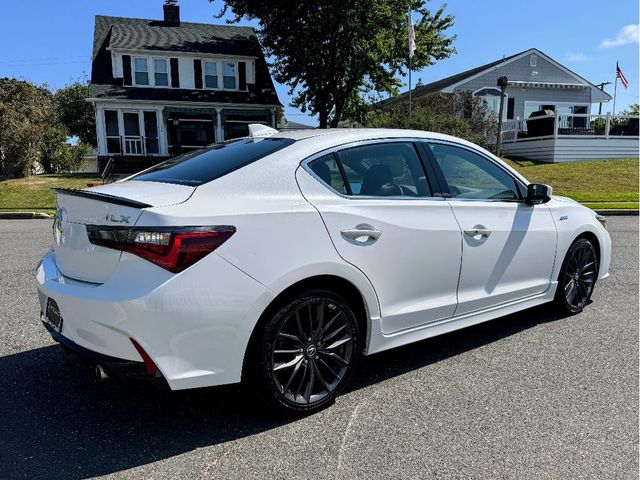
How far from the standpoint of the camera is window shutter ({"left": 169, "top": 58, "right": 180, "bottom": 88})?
2722 centimetres

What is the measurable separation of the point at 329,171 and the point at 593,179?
1831 cm

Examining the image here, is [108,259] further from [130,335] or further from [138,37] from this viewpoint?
[138,37]

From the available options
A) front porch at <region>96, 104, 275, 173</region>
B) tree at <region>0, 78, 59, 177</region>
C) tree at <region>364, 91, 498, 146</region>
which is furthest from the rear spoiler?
front porch at <region>96, 104, 275, 173</region>

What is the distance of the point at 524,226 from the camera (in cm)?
399

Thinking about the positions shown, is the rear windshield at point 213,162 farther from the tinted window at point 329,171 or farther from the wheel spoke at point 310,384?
the wheel spoke at point 310,384

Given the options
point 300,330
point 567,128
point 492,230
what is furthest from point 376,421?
point 567,128

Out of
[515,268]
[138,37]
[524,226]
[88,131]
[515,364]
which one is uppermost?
[138,37]

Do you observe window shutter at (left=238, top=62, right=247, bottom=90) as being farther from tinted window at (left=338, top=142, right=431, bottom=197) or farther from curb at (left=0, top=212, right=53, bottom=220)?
tinted window at (left=338, top=142, right=431, bottom=197)

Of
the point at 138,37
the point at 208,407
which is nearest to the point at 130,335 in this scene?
the point at 208,407

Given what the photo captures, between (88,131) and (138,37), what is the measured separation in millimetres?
26850

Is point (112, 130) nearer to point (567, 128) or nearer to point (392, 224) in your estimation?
point (567, 128)

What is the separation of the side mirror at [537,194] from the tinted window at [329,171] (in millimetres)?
1833

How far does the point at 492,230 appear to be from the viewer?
3711mm

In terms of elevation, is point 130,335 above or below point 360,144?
below
